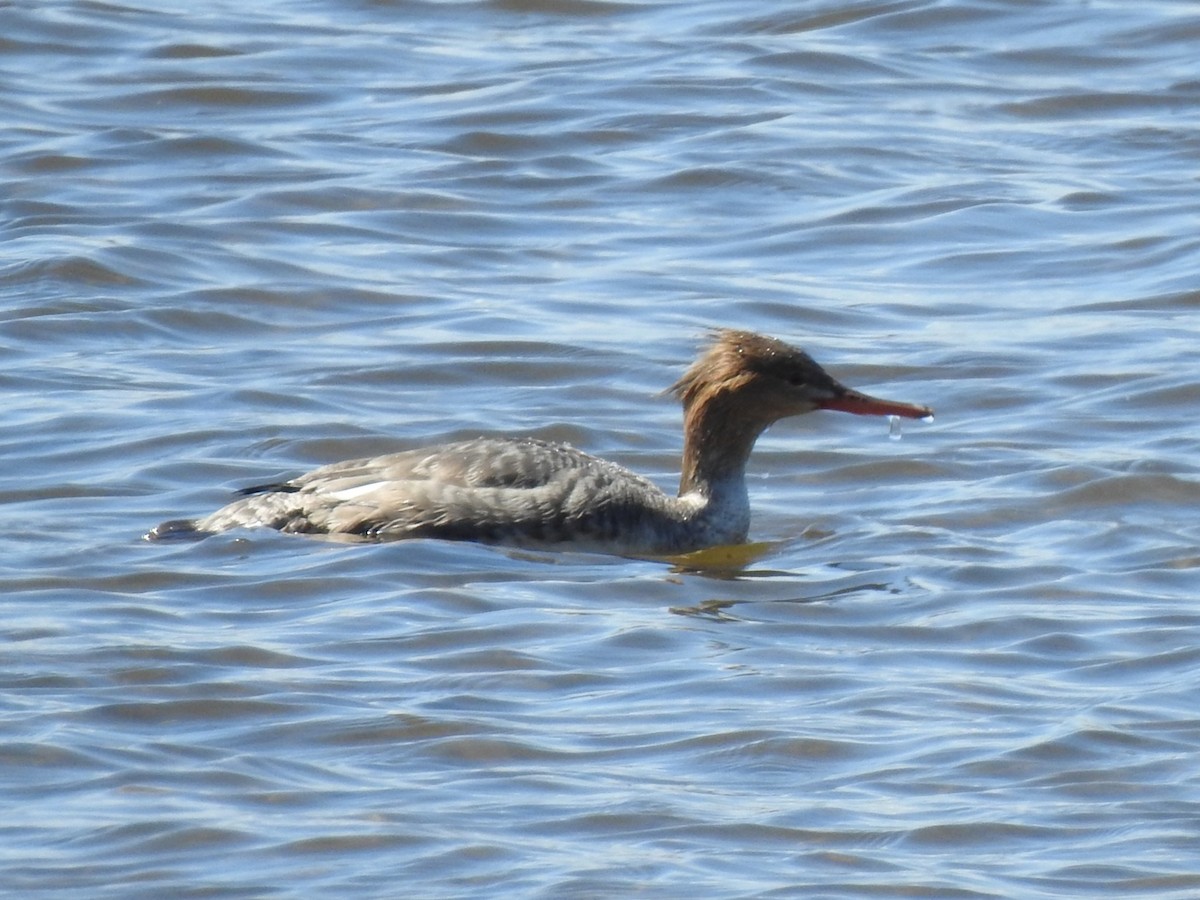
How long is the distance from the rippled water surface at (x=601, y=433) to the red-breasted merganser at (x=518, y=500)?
0.17 metres

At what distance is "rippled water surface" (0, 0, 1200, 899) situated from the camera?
625cm

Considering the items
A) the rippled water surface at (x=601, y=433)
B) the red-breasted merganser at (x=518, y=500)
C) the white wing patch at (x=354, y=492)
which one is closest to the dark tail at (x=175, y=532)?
the red-breasted merganser at (x=518, y=500)

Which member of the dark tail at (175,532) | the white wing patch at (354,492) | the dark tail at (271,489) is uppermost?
the dark tail at (271,489)

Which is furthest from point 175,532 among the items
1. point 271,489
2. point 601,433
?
point 601,433

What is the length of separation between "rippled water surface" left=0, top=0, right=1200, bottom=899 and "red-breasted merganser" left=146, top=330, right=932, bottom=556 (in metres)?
0.17

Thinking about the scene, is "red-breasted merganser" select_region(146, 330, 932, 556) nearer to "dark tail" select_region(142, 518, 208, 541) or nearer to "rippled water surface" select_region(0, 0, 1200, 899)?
"dark tail" select_region(142, 518, 208, 541)

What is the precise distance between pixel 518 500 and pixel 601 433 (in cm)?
154

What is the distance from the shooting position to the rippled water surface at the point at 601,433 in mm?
6254

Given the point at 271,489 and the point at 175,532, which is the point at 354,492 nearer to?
the point at 271,489

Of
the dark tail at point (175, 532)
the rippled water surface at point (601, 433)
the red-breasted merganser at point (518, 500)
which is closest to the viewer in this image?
the rippled water surface at point (601, 433)

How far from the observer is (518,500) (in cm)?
905

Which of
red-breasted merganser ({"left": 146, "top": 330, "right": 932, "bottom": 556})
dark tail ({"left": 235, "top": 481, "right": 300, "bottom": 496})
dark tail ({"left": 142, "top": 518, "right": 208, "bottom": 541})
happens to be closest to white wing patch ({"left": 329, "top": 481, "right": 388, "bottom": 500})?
red-breasted merganser ({"left": 146, "top": 330, "right": 932, "bottom": 556})

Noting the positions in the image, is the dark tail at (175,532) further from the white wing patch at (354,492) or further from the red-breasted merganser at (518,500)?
the white wing patch at (354,492)

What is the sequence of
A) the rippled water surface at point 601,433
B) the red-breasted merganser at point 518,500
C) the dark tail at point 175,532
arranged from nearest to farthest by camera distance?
1. the rippled water surface at point 601,433
2. the dark tail at point 175,532
3. the red-breasted merganser at point 518,500
